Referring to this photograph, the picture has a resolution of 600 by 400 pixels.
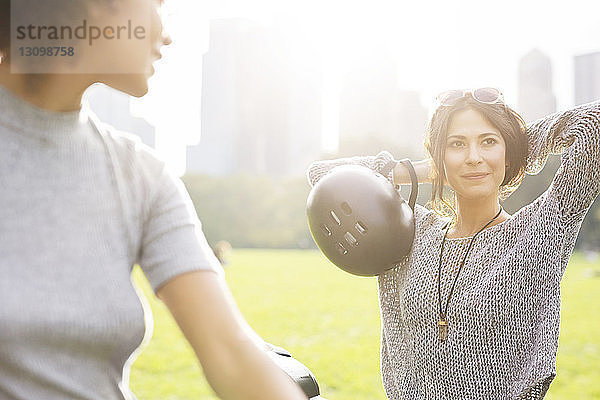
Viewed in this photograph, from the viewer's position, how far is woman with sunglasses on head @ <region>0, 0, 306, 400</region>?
3.22ft

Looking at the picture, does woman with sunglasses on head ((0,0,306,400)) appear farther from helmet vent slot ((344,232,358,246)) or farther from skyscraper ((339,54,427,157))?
skyscraper ((339,54,427,157))

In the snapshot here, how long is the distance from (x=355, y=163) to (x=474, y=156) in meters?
0.69

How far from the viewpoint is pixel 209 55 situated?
276ft

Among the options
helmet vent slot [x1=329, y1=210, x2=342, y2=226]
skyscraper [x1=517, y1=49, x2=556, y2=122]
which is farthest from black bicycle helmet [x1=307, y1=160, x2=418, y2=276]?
skyscraper [x1=517, y1=49, x2=556, y2=122]

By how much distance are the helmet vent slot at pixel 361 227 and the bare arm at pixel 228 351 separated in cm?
138

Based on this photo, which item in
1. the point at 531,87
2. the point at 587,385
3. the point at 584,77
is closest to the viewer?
the point at 587,385

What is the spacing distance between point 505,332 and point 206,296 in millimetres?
1516

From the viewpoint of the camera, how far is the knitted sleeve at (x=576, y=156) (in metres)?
2.18

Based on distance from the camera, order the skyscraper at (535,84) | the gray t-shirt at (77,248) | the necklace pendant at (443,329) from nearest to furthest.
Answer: the gray t-shirt at (77,248), the necklace pendant at (443,329), the skyscraper at (535,84)

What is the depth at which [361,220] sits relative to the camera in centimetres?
236

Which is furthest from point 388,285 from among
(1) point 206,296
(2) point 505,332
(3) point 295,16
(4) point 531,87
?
(3) point 295,16

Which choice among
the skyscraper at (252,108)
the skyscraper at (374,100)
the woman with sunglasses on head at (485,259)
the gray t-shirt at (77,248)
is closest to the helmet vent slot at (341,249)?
the woman with sunglasses on head at (485,259)

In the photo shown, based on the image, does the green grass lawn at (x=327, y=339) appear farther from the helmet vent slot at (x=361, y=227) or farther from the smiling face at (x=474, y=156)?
the smiling face at (x=474, y=156)

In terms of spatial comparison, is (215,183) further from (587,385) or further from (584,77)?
(587,385)
